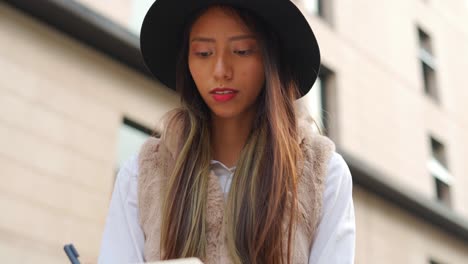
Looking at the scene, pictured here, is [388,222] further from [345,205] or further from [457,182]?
[345,205]

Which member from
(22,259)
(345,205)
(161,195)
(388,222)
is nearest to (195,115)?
(161,195)

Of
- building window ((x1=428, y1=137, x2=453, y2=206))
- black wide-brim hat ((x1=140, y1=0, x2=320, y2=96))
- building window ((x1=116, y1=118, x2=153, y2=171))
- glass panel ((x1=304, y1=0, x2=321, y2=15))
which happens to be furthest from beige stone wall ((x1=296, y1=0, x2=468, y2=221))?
black wide-brim hat ((x1=140, y1=0, x2=320, y2=96))

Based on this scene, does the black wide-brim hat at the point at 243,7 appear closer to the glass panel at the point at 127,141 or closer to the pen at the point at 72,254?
the pen at the point at 72,254

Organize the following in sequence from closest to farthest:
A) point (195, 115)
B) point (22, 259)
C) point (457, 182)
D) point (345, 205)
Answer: point (345, 205) → point (195, 115) → point (22, 259) → point (457, 182)

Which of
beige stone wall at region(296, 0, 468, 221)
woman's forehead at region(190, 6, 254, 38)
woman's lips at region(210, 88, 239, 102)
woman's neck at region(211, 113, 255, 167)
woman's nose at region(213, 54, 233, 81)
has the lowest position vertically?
woman's neck at region(211, 113, 255, 167)

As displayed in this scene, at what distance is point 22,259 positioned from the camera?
7.71 metres

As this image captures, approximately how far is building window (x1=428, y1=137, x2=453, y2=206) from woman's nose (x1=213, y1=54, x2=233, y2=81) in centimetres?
1309

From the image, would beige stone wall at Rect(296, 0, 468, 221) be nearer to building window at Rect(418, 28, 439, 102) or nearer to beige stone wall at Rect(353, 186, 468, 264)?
building window at Rect(418, 28, 439, 102)

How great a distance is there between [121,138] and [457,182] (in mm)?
8200

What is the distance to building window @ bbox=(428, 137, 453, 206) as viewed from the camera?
14.9 meters

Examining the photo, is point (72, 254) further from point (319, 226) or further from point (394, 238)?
point (394, 238)

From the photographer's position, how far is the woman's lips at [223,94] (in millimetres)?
2096

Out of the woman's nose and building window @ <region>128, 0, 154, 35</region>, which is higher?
building window @ <region>128, 0, 154, 35</region>

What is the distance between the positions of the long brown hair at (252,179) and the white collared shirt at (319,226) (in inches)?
3.0
